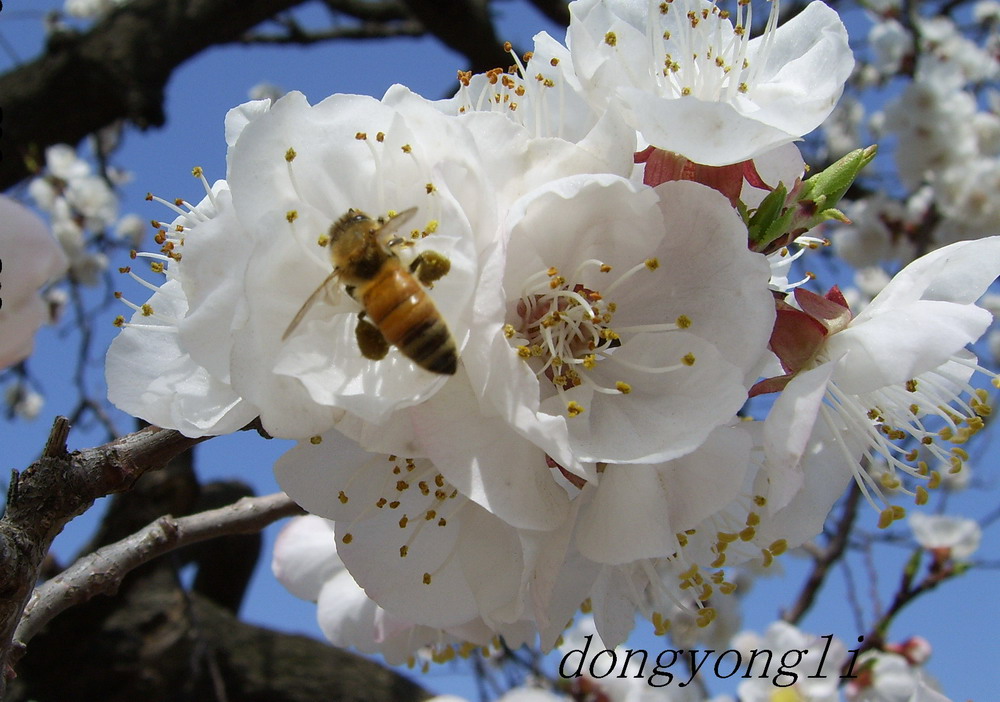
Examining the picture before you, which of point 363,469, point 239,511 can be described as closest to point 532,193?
point 363,469

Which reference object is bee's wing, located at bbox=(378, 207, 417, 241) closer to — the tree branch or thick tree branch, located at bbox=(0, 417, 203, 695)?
thick tree branch, located at bbox=(0, 417, 203, 695)

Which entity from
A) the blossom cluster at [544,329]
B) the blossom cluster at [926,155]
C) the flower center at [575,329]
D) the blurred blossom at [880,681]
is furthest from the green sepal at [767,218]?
the blossom cluster at [926,155]

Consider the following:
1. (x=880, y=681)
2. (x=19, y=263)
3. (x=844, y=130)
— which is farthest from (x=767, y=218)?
(x=844, y=130)

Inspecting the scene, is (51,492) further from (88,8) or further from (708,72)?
(88,8)

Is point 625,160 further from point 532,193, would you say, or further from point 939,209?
point 939,209

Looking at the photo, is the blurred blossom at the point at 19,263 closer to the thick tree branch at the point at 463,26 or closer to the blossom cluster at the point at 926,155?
the thick tree branch at the point at 463,26

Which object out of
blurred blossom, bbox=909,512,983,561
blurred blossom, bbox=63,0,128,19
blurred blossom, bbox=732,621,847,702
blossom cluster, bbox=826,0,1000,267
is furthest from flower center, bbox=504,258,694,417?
blurred blossom, bbox=63,0,128,19
